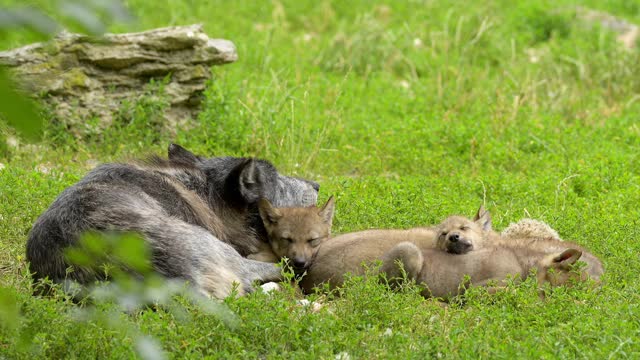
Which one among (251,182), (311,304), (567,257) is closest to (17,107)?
(311,304)

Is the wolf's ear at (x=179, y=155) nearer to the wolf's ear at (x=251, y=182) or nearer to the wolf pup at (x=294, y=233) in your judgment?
the wolf's ear at (x=251, y=182)

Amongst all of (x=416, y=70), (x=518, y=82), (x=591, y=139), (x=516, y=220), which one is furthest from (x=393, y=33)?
(x=516, y=220)

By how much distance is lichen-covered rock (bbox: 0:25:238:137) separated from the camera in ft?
34.3

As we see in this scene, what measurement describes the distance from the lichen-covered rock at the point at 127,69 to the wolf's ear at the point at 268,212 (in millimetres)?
3996

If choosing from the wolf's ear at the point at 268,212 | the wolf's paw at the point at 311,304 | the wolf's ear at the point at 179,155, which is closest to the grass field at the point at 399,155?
the wolf's paw at the point at 311,304

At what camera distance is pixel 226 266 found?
6098 millimetres

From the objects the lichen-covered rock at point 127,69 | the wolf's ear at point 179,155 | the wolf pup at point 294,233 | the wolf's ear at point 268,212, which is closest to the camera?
the wolf pup at point 294,233

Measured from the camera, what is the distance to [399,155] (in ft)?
35.6

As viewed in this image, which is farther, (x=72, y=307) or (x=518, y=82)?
(x=518, y=82)

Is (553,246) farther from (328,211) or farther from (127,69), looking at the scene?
(127,69)

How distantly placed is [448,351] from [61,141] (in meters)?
6.68

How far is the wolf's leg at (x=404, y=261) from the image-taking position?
629cm

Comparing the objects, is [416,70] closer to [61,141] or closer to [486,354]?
[61,141]

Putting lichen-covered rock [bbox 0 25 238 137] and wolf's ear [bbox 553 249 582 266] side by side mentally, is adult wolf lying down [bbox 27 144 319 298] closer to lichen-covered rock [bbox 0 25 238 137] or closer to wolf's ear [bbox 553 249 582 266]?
wolf's ear [bbox 553 249 582 266]
